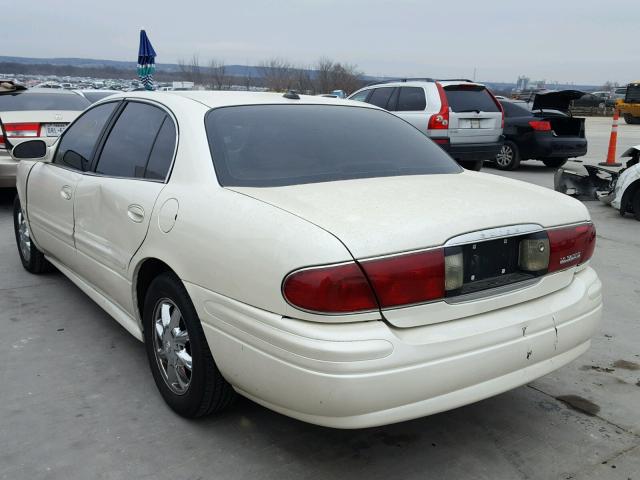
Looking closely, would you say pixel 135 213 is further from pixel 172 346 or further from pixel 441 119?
pixel 441 119

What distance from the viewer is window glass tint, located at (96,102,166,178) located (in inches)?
128

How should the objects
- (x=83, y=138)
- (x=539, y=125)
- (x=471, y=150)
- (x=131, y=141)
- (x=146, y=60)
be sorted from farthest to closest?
(x=146, y=60) < (x=539, y=125) < (x=471, y=150) < (x=83, y=138) < (x=131, y=141)

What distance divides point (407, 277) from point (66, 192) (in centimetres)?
265

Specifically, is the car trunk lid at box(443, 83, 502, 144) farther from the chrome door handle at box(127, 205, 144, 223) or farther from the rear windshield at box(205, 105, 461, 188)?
the chrome door handle at box(127, 205, 144, 223)

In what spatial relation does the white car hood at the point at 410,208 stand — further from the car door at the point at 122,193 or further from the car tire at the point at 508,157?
the car tire at the point at 508,157

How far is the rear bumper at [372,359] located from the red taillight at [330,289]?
73 mm

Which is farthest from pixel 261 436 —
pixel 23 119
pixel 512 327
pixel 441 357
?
pixel 23 119

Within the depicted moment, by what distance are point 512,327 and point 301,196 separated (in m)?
0.99

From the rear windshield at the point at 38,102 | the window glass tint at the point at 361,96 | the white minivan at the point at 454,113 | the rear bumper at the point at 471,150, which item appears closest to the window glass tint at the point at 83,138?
the rear windshield at the point at 38,102

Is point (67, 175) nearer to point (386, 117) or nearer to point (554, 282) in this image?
point (386, 117)

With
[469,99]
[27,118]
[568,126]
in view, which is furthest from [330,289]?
[568,126]

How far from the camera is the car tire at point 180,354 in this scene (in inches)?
104

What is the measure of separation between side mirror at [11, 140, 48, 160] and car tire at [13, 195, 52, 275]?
71 centimetres

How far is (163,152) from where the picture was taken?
3.08 meters
